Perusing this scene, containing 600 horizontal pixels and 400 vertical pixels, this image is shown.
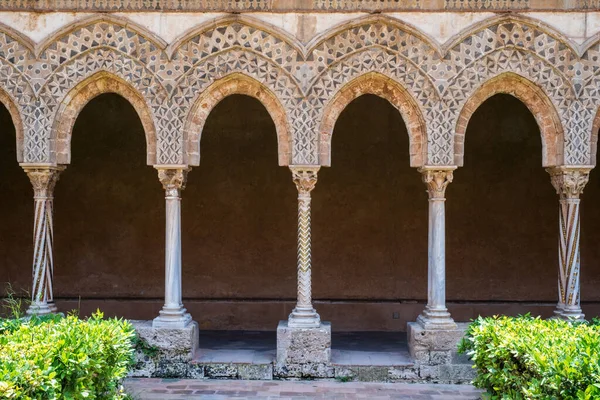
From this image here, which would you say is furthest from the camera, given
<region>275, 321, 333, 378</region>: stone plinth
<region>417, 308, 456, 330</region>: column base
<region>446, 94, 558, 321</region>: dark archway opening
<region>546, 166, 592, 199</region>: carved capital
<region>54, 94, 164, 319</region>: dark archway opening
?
<region>54, 94, 164, 319</region>: dark archway opening

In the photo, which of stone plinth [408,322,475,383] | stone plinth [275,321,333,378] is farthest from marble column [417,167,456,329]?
stone plinth [275,321,333,378]

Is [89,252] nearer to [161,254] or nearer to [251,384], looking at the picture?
[161,254]

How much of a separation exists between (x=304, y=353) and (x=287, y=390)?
0.64 meters

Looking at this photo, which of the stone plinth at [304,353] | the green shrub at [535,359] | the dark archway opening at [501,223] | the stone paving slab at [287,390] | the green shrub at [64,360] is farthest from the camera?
the dark archway opening at [501,223]

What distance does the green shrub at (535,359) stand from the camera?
489cm

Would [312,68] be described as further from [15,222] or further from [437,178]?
[15,222]

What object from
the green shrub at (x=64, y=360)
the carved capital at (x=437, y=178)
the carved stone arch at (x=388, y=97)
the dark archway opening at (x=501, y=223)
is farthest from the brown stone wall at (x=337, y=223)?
the green shrub at (x=64, y=360)

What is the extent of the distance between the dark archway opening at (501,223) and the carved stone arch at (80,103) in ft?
17.3

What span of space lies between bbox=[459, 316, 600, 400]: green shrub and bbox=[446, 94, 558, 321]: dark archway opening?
12.4ft

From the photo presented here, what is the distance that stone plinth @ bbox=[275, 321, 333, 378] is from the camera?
8586mm

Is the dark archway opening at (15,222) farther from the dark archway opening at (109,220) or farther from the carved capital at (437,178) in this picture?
the carved capital at (437,178)

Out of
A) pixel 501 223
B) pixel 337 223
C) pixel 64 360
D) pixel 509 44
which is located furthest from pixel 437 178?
pixel 64 360

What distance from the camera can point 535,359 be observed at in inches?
214

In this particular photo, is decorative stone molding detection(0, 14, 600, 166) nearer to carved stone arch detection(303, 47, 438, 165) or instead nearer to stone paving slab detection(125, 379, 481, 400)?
carved stone arch detection(303, 47, 438, 165)
